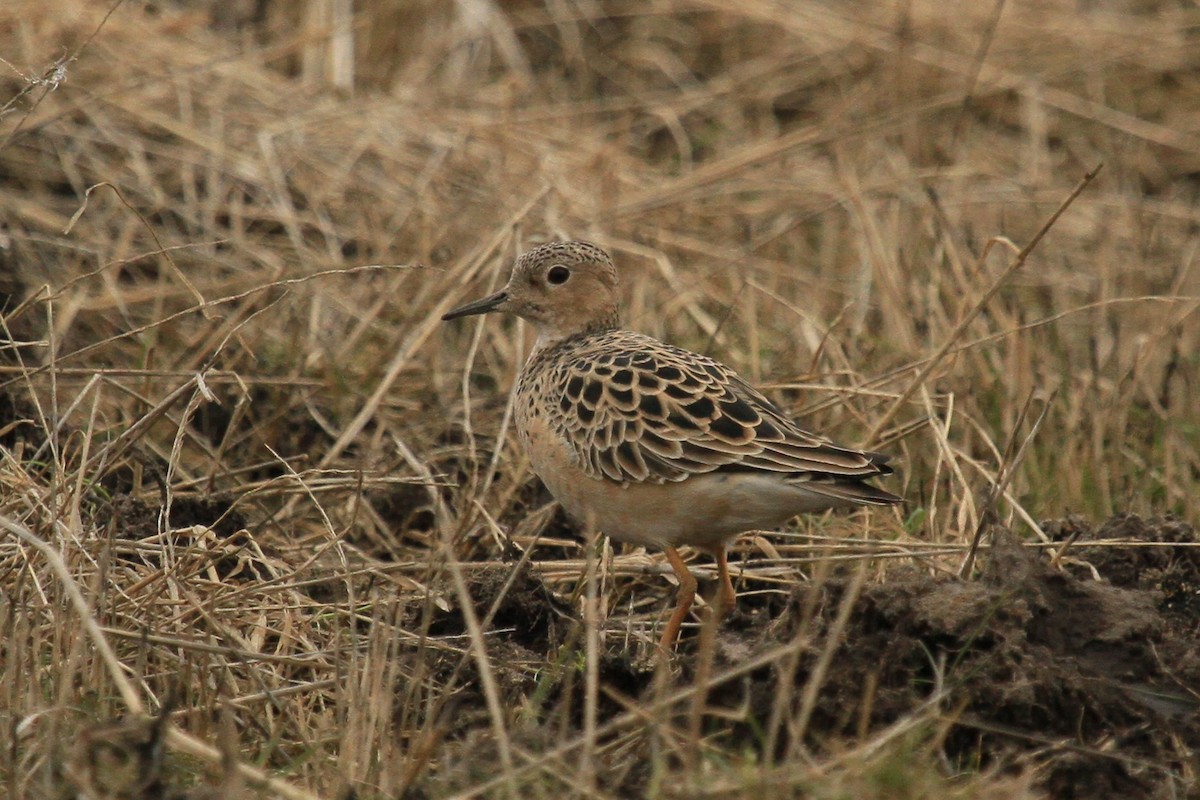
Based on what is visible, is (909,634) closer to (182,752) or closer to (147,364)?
(182,752)

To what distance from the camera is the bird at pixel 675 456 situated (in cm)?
511

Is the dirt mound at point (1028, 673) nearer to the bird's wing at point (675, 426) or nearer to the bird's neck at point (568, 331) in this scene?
the bird's wing at point (675, 426)

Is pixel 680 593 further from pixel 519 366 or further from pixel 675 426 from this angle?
pixel 519 366

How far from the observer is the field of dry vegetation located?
423cm

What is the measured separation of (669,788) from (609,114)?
7789 millimetres

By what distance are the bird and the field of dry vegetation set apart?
293mm

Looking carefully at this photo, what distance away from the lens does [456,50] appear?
1099cm

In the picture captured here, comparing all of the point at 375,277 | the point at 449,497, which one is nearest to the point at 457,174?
the point at 375,277

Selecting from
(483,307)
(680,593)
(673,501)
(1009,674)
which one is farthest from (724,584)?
(483,307)

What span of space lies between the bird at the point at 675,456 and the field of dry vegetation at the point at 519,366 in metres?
0.29

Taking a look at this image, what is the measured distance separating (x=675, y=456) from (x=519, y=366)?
2.00 meters

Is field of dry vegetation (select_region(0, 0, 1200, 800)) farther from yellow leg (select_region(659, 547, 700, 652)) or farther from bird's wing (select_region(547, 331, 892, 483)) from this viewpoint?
bird's wing (select_region(547, 331, 892, 483))

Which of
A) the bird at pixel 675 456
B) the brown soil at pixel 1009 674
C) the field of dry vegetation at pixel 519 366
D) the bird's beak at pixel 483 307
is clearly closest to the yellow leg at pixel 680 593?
the bird at pixel 675 456

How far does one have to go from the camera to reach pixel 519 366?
710cm
